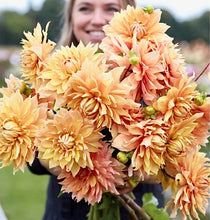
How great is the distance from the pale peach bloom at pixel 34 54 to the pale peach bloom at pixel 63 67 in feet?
0.25

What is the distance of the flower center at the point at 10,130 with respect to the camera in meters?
1.19

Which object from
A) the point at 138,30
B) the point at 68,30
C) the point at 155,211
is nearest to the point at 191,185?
the point at 155,211

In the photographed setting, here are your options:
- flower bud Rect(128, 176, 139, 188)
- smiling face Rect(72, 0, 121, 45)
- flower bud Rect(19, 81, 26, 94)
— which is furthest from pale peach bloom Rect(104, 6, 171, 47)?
smiling face Rect(72, 0, 121, 45)

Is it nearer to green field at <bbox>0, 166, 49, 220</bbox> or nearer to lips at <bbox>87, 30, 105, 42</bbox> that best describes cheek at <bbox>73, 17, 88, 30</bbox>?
lips at <bbox>87, 30, 105, 42</bbox>

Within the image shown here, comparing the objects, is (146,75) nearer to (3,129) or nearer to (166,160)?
(166,160)

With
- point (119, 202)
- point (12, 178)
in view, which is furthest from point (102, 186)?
point (12, 178)

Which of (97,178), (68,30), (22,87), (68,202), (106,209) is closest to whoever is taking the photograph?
(97,178)

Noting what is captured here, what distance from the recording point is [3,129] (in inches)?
47.9

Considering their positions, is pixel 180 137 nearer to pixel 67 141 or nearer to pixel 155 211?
pixel 67 141

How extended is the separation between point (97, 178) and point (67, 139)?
0.47ft

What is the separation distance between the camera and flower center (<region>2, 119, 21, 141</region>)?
3.92 feet

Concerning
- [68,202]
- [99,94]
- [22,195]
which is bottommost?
[22,195]

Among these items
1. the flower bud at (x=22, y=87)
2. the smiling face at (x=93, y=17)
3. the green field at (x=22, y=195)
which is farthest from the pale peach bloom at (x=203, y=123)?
the green field at (x=22, y=195)

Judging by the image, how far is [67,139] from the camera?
3.79 feet
